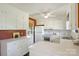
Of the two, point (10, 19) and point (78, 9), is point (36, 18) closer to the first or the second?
point (10, 19)

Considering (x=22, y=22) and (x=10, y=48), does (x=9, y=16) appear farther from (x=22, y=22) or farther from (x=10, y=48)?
(x=22, y=22)

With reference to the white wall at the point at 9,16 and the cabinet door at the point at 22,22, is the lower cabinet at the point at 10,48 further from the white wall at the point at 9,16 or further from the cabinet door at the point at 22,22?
the cabinet door at the point at 22,22

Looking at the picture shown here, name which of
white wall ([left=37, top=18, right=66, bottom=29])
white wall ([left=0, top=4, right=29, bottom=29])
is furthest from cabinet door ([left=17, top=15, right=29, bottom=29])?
white wall ([left=37, top=18, right=66, bottom=29])

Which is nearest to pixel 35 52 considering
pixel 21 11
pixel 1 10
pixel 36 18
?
pixel 1 10

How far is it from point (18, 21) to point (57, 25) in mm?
1484

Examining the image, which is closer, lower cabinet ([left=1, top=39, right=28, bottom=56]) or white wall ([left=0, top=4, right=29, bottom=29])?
lower cabinet ([left=1, top=39, right=28, bottom=56])

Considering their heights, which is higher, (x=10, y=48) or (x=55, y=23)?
(x=55, y=23)

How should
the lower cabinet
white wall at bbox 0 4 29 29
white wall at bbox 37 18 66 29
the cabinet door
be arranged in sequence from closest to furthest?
the lower cabinet
white wall at bbox 0 4 29 29
white wall at bbox 37 18 66 29
the cabinet door

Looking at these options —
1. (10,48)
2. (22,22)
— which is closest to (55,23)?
(22,22)

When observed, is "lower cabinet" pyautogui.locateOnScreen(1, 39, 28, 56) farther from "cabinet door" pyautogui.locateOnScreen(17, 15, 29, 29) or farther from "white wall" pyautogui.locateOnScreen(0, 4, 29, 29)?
"cabinet door" pyautogui.locateOnScreen(17, 15, 29, 29)

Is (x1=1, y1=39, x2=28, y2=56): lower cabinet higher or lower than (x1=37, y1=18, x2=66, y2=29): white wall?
lower

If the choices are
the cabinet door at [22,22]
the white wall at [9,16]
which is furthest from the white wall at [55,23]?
the white wall at [9,16]

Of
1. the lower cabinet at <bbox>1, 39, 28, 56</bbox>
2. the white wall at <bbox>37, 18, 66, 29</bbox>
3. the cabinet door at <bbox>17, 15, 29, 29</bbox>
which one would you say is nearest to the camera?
the lower cabinet at <bbox>1, 39, 28, 56</bbox>

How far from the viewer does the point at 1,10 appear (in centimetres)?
353
